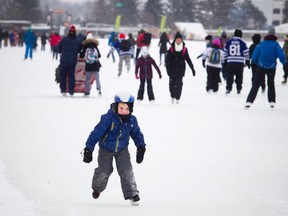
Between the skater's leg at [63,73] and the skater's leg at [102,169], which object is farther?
the skater's leg at [63,73]

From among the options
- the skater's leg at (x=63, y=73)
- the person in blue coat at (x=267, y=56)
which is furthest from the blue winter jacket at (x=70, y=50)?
the person in blue coat at (x=267, y=56)

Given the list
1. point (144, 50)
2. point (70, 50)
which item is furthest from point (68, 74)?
point (144, 50)

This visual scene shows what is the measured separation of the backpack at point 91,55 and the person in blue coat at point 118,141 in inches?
405

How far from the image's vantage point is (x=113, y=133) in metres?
5.94

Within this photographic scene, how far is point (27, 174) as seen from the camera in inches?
288

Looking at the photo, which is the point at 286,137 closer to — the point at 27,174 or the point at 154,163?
the point at 154,163

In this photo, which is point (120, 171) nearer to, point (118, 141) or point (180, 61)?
point (118, 141)

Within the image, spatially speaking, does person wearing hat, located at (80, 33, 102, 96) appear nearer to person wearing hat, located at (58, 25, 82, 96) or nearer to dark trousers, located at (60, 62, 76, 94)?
person wearing hat, located at (58, 25, 82, 96)

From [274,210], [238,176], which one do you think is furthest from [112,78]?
[274,210]

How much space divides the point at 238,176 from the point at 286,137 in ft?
11.5

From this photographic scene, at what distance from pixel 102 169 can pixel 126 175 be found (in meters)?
0.21

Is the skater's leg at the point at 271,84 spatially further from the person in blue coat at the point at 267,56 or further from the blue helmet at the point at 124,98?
the blue helmet at the point at 124,98

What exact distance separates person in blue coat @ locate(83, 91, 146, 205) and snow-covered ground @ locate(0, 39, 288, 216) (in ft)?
0.61

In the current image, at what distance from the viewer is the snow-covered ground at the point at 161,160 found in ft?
20.0
